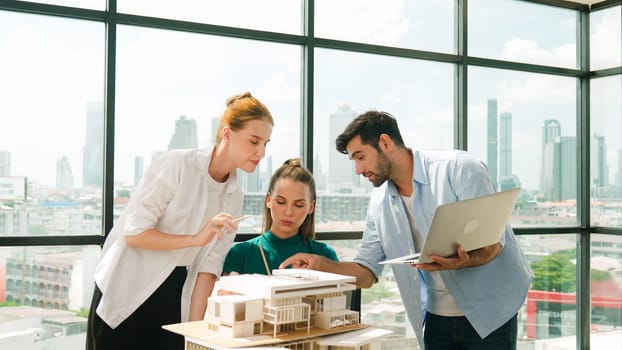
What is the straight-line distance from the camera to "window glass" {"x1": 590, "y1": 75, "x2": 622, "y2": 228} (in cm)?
433

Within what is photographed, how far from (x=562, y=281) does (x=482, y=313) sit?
7.42 feet

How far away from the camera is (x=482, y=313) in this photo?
237 cm

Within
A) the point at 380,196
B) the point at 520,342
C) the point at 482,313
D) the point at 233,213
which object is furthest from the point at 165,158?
the point at 520,342

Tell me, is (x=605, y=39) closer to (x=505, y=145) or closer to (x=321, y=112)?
(x=505, y=145)

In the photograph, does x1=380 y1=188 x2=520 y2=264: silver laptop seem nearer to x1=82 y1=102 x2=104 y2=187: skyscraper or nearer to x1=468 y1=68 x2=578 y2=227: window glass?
x1=82 y1=102 x2=104 y2=187: skyscraper

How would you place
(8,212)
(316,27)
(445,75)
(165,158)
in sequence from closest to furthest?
(165,158), (8,212), (316,27), (445,75)

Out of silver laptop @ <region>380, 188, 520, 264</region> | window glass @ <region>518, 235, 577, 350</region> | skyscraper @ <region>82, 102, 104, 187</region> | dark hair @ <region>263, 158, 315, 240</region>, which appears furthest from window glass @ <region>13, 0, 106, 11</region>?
window glass @ <region>518, 235, 577, 350</region>

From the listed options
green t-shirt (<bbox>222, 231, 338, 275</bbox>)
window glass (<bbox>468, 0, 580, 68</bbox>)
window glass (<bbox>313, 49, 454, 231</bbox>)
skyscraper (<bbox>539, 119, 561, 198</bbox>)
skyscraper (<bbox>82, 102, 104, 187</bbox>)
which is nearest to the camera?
green t-shirt (<bbox>222, 231, 338, 275</bbox>)

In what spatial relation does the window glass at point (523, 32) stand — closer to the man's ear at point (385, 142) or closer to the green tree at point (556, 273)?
the green tree at point (556, 273)

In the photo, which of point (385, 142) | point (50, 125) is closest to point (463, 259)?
point (385, 142)

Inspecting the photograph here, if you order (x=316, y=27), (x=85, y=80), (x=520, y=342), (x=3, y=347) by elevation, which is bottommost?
(x=520, y=342)

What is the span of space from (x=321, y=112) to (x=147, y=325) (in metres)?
1.61

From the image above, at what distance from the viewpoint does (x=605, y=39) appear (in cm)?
435

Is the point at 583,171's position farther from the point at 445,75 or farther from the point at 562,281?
the point at 445,75
